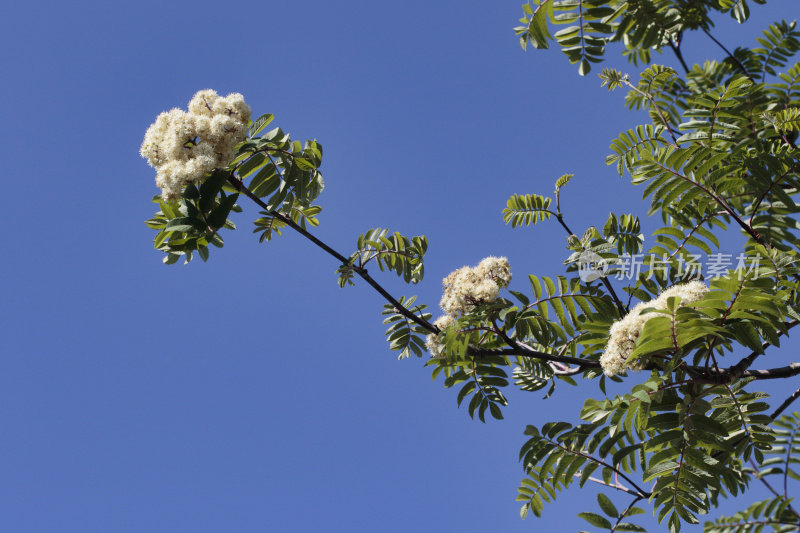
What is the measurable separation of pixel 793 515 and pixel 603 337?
175 cm

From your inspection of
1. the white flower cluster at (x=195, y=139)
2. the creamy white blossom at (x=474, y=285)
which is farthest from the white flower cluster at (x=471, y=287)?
the white flower cluster at (x=195, y=139)

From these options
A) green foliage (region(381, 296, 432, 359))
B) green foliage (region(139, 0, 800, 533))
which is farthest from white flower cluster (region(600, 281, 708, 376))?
green foliage (region(381, 296, 432, 359))

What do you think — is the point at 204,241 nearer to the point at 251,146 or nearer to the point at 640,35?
the point at 251,146

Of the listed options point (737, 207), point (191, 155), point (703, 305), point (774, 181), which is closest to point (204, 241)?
point (191, 155)

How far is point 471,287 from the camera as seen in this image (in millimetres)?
3965

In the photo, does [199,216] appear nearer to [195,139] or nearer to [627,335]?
[195,139]

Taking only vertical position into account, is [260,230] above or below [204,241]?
above

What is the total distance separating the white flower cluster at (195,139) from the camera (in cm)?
331

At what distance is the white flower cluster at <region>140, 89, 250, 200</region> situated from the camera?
3.31 m

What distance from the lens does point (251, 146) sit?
11.6 feet

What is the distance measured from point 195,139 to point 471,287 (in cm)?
200

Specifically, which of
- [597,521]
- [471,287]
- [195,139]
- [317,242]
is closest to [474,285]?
[471,287]

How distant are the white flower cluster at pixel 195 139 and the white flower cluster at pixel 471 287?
171cm

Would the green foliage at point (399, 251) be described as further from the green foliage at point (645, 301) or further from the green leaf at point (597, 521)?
the green leaf at point (597, 521)
